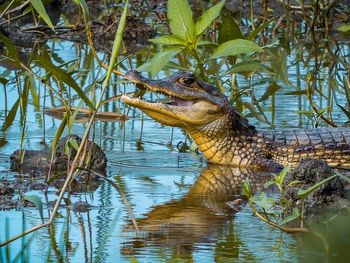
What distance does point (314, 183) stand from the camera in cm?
604

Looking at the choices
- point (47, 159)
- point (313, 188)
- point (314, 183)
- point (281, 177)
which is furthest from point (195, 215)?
point (47, 159)

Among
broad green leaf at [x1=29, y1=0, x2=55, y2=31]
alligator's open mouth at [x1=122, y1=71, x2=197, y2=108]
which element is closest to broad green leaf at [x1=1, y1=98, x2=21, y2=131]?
alligator's open mouth at [x1=122, y1=71, x2=197, y2=108]

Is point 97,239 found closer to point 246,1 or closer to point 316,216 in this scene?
point 316,216

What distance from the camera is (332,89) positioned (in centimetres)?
1004

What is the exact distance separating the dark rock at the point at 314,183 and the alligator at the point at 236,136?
1.59 metres

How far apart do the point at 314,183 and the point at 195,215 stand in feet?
2.43

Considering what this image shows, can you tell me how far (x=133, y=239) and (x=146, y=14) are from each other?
33.0 ft

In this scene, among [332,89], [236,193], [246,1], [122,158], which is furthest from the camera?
[246,1]

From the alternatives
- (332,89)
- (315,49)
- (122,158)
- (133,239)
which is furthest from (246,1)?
(133,239)

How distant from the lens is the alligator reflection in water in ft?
16.6

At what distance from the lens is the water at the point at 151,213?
4766mm

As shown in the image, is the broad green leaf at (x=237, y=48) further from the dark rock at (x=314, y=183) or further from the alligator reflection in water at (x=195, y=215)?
the alligator reflection in water at (x=195, y=215)

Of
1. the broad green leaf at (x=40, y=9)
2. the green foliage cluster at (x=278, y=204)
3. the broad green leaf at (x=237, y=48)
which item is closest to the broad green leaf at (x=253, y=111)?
the broad green leaf at (x=237, y=48)

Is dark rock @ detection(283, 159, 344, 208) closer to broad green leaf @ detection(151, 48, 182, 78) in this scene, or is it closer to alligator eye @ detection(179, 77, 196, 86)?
broad green leaf @ detection(151, 48, 182, 78)
